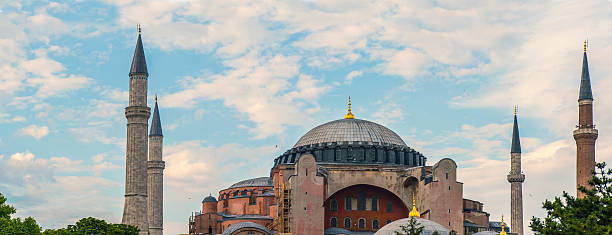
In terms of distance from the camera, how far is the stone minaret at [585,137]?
154 ft

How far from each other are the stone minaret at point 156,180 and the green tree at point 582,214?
3444cm

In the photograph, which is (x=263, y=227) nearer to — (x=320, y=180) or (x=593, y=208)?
(x=320, y=180)

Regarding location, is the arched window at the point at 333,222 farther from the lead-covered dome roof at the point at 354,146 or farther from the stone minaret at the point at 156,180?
the stone minaret at the point at 156,180

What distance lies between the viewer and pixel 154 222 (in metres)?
55.5

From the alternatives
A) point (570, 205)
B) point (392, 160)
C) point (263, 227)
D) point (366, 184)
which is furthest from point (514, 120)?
point (570, 205)

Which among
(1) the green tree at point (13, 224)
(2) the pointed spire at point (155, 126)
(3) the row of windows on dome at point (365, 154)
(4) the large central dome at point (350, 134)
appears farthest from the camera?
(2) the pointed spire at point (155, 126)

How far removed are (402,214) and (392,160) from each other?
4.00 metres

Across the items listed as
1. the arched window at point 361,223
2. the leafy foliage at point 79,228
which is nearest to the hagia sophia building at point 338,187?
the arched window at point 361,223

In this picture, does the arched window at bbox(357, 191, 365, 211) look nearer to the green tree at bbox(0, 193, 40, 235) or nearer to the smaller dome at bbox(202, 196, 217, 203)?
the smaller dome at bbox(202, 196, 217, 203)

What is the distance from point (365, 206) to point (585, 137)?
13.3 m

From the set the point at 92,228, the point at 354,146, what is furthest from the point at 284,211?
the point at 92,228

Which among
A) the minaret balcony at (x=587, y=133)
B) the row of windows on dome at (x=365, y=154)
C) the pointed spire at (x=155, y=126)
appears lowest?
the row of windows on dome at (x=365, y=154)

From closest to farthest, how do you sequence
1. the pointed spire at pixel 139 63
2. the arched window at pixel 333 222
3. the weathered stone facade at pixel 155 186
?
the arched window at pixel 333 222, the pointed spire at pixel 139 63, the weathered stone facade at pixel 155 186

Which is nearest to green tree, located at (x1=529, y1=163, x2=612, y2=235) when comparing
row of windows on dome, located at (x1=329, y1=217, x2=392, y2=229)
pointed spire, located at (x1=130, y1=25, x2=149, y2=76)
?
row of windows on dome, located at (x1=329, y1=217, x2=392, y2=229)
